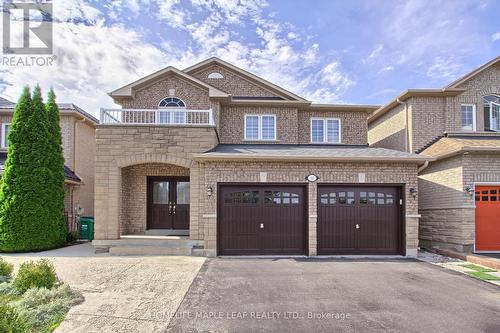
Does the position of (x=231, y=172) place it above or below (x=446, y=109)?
below

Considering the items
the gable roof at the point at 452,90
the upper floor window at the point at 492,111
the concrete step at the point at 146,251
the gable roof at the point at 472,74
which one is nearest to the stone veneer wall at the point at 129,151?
the concrete step at the point at 146,251

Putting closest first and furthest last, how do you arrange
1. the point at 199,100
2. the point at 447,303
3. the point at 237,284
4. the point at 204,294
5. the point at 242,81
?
the point at 447,303 < the point at 204,294 < the point at 237,284 < the point at 199,100 < the point at 242,81

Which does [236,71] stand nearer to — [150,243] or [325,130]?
[325,130]

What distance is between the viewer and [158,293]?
607cm

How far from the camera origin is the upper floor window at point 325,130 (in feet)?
46.6

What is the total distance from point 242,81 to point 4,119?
472 inches

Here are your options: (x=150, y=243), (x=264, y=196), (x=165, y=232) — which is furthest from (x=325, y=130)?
(x=150, y=243)

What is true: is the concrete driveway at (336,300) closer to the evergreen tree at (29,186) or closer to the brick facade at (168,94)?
the evergreen tree at (29,186)

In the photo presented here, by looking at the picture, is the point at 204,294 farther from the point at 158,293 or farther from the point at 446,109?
the point at 446,109

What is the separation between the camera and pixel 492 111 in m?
13.3

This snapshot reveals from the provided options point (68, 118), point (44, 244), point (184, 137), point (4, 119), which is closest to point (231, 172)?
point (184, 137)

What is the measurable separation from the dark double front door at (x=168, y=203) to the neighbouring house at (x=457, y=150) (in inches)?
372

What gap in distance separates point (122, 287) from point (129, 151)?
17.3 ft

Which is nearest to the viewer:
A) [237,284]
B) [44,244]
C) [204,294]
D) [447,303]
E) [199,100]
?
[447,303]
